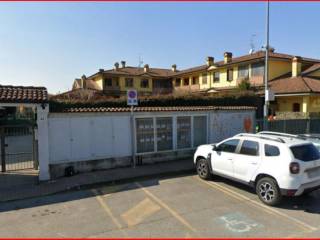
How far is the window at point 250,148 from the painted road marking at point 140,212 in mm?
2828

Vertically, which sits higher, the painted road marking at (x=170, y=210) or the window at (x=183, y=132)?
the window at (x=183, y=132)

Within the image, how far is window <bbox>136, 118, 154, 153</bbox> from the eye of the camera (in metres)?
11.0

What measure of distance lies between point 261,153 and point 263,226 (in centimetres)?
205

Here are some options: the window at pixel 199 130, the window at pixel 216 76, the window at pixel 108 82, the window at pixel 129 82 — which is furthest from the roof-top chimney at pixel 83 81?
the window at pixel 199 130

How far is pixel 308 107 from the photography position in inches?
903

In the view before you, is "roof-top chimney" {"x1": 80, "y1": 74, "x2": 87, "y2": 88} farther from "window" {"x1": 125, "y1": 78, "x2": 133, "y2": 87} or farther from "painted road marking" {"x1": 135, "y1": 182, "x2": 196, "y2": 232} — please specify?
"painted road marking" {"x1": 135, "y1": 182, "x2": 196, "y2": 232}

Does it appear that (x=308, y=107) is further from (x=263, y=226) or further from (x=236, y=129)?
(x=263, y=226)

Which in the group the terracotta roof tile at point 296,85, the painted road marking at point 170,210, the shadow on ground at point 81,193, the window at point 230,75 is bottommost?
the shadow on ground at point 81,193

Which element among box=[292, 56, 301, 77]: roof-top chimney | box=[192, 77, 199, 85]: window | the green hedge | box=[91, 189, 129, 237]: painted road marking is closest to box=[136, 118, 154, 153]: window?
box=[91, 189, 129, 237]: painted road marking

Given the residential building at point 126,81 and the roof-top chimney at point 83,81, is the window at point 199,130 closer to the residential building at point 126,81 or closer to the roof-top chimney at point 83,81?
the residential building at point 126,81

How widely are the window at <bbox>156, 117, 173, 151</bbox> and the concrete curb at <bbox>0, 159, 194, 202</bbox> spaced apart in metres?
0.75

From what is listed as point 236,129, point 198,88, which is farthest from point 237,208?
point 198,88

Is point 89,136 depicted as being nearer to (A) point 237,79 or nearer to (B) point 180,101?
(B) point 180,101

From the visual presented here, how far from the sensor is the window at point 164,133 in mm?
11398
